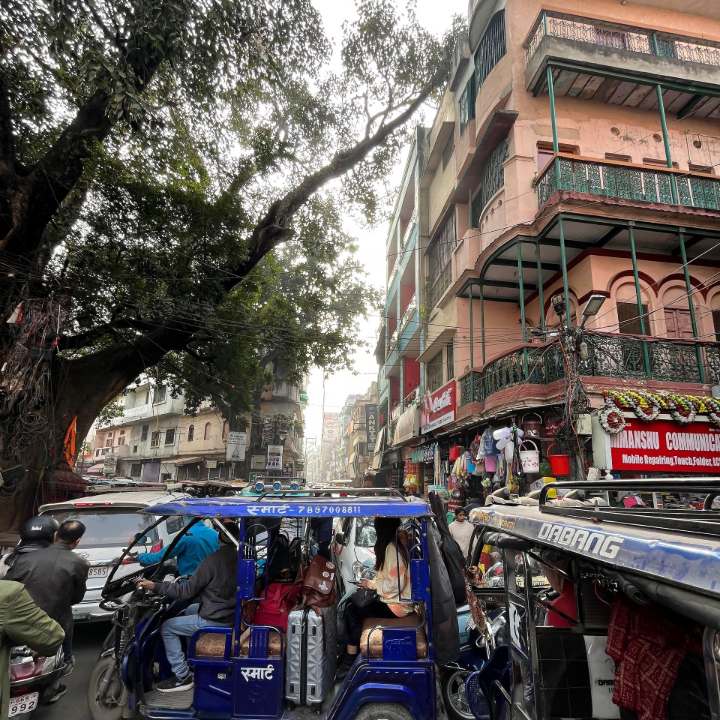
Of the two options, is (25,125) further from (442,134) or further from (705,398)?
(705,398)

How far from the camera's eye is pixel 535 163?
41.4 feet

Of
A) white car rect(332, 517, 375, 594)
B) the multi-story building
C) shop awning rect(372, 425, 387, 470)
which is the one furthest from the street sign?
white car rect(332, 517, 375, 594)

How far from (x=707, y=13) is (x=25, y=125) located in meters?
19.5

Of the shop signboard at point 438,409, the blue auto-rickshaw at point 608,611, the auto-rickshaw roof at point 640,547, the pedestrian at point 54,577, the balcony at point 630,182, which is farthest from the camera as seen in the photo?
the shop signboard at point 438,409

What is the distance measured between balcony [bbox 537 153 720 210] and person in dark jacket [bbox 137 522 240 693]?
10.5 metres

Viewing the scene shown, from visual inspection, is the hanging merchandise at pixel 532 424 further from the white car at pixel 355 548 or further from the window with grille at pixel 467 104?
the window with grille at pixel 467 104

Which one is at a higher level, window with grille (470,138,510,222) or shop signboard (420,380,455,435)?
window with grille (470,138,510,222)

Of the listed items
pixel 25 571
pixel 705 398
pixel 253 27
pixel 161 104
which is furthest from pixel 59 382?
pixel 705 398

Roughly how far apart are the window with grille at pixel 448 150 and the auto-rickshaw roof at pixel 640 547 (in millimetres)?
18545

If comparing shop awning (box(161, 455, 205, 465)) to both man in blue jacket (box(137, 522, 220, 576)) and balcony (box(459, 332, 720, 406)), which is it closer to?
balcony (box(459, 332, 720, 406))

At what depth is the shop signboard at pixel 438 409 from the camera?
14.4m

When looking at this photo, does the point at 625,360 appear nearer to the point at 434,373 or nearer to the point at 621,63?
the point at 621,63

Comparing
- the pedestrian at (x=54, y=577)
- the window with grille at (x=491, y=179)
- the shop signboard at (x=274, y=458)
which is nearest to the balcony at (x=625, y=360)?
the window with grille at (x=491, y=179)

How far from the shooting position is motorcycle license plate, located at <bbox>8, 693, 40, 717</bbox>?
3.54 m
